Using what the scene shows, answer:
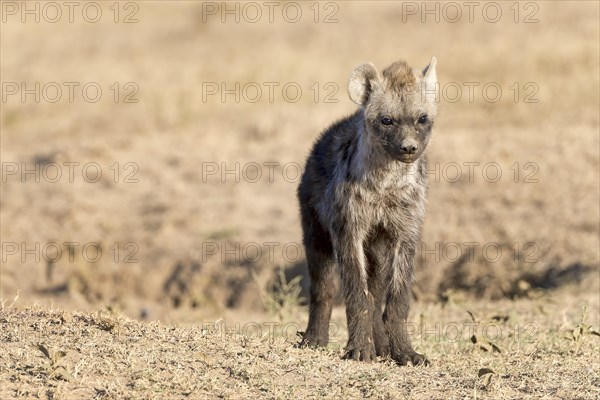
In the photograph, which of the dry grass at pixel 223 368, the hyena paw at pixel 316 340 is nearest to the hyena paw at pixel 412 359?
the dry grass at pixel 223 368

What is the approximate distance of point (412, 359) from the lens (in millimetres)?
7051

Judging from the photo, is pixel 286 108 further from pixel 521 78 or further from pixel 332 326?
pixel 332 326

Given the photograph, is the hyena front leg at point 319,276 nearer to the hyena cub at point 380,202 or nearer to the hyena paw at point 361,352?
the hyena cub at point 380,202

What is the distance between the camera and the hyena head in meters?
7.11

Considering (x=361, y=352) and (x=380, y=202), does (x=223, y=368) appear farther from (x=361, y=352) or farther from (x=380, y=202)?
(x=380, y=202)

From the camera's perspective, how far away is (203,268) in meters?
13.0

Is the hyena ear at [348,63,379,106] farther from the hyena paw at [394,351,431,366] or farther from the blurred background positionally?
the blurred background

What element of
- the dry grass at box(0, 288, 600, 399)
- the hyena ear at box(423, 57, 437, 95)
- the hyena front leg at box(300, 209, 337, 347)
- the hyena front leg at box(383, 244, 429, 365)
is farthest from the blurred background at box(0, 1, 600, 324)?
the hyena front leg at box(383, 244, 429, 365)

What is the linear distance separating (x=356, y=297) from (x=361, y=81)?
163cm

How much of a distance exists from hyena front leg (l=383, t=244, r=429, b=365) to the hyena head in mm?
775

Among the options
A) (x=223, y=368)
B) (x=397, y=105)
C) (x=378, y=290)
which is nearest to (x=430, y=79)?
(x=397, y=105)

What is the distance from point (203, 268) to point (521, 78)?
9829 millimetres

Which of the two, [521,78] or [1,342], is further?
[521,78]

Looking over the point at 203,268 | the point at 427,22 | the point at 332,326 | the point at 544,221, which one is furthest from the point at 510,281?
the point at 427,22
